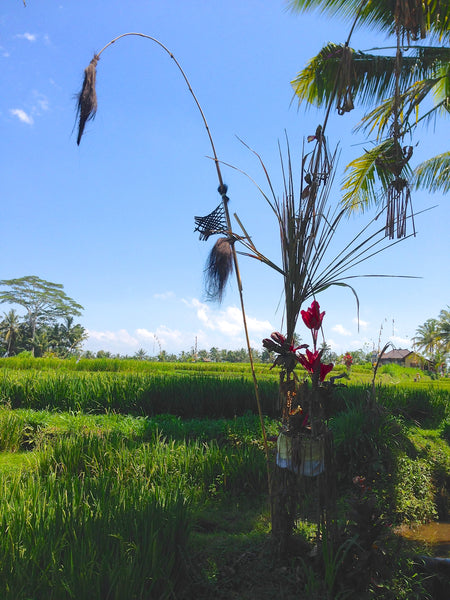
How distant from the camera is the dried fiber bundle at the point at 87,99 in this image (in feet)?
7.84

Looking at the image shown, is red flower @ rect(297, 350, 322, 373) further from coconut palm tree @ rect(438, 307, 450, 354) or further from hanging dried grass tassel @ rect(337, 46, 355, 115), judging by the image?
coconut palm tree @ rect(438, 307, 450, 354)

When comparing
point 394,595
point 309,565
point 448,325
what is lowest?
point 394,595

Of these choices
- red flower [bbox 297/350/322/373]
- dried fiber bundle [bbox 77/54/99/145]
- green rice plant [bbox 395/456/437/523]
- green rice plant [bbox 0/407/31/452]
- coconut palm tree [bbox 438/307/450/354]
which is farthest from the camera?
coconut palm tree [bbox 438/307/450/354]

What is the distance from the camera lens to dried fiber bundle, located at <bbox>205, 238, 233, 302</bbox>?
252 cm

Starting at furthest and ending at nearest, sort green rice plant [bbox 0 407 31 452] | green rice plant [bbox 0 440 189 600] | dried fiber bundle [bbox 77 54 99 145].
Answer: green rice plant [bbox 0 407 31 452], dried fiber bundle [bbox 77 54 99 145], green rice plant [bbox 0 440 189 600]

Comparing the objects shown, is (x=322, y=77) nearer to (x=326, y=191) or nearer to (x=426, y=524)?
(x=326, y=191)

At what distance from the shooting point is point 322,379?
1901mm

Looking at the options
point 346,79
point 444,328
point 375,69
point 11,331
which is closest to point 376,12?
point 375,69

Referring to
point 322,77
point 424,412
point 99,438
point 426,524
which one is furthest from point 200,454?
point 322,77

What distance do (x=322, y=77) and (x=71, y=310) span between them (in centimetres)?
3933

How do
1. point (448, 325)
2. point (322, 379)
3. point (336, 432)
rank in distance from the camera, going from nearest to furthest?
1. point (322, 379)
2. point (336, 432)
3. point (448, 325)

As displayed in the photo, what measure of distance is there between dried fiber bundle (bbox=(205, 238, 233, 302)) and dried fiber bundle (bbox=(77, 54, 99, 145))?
964 millimetres

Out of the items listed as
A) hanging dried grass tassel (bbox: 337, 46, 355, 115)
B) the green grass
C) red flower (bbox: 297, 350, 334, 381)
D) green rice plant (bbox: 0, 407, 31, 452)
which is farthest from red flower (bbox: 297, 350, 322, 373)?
green rice plant (bbox: 0, 407, 31, 452)

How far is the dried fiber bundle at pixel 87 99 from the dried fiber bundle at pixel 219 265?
964 mm
